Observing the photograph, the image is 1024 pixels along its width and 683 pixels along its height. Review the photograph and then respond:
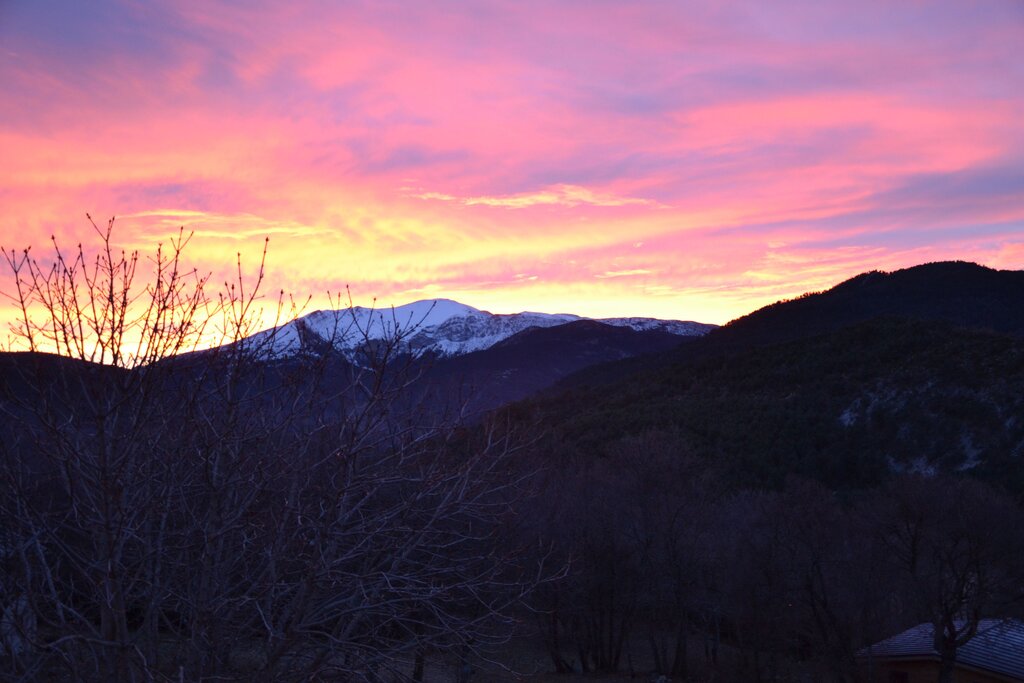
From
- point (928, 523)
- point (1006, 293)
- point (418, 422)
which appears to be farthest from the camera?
point (1006, 293)

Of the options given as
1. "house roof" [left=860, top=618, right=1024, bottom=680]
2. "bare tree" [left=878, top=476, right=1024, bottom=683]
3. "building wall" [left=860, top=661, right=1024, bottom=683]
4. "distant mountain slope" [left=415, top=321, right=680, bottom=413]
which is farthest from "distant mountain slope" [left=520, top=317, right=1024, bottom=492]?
"distant mountain slope" [left=415, top=321, right=680, bottom=413]

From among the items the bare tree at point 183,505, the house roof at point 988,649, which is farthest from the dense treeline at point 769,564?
the bare tree at point 183,505

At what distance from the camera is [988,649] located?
23.2 m

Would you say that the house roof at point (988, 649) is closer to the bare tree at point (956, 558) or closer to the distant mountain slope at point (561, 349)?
the bare tree at point (956, 558)

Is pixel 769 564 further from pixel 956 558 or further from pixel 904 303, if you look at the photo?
pixel 904 303

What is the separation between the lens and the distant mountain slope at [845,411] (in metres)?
39.7

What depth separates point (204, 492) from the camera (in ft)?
17.9

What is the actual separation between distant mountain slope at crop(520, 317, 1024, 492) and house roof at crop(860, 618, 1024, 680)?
8716 mm

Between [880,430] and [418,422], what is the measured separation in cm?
4158

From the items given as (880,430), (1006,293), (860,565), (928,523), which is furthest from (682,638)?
(1006,293)

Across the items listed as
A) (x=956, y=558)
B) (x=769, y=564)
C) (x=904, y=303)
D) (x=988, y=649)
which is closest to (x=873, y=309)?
(x=904, y=303)

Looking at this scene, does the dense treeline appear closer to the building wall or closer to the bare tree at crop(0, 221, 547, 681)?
the building wall

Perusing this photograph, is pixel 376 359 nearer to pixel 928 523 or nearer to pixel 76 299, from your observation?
pixel 76 299

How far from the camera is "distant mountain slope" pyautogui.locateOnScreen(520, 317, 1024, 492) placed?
39.7 metres
